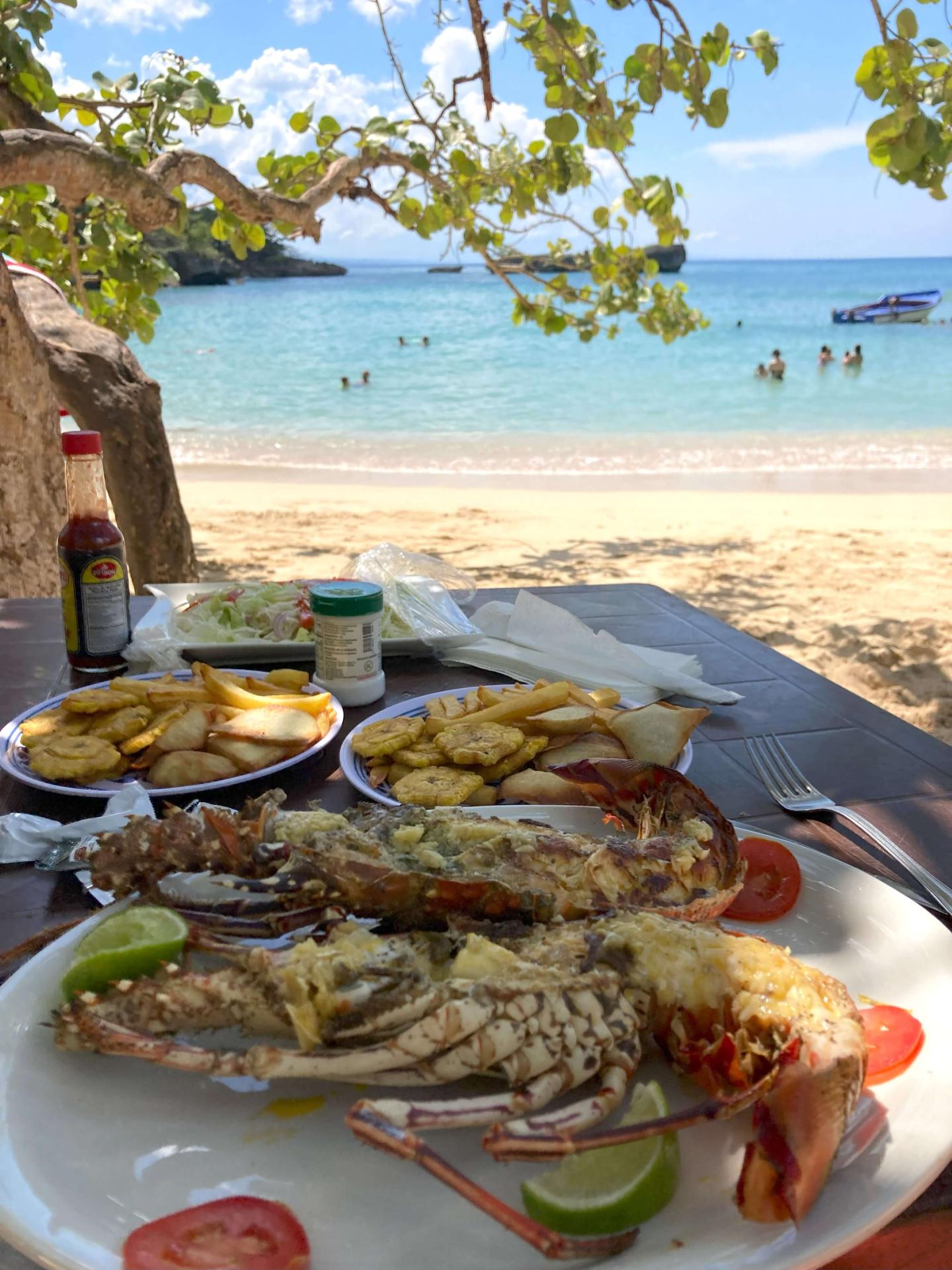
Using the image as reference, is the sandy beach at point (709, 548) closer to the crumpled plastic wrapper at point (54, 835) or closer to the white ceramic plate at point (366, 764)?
the white ceramic plate at point (366, 764)

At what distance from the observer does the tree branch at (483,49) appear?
4.20 meters

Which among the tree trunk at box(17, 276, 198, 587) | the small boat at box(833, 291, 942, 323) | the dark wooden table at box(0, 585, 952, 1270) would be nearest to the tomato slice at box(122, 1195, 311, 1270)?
the dark wooden table at box(0, 585, 952, 1270)

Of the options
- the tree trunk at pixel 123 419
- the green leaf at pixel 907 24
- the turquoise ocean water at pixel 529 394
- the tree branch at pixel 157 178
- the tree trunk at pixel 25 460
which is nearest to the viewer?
the green leaf at pixel 907 24

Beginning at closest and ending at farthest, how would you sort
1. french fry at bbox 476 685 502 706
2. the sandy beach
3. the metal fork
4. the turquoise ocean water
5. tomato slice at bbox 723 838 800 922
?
tomato slice at bbox 723 838 800 922
the metal fork
french fry at bbox 476 685 502 706
the sandy beach
the turquoise ocean water

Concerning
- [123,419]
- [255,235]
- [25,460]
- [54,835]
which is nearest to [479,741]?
[54,835]

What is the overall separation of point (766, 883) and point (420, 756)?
2.31 feet

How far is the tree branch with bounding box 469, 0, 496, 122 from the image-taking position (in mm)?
4195

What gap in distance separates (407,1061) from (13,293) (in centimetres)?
452

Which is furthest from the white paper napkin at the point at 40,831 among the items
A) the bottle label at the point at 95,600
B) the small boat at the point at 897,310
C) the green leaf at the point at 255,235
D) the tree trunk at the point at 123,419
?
the small boat at the point at 897,310

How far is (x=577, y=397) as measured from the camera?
2500 centimetres

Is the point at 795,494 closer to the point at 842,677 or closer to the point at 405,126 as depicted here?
the point at 842,677

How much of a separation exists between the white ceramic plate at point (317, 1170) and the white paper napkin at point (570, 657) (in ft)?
4.10

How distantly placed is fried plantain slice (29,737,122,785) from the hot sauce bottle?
569 millimetres

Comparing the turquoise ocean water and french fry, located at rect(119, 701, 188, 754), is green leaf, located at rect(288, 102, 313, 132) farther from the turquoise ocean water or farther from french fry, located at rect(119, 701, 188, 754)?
the turquoise ocean water
